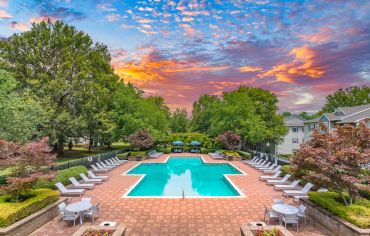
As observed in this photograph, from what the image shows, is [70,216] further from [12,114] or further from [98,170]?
[12,114]

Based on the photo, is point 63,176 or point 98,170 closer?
point 63,176

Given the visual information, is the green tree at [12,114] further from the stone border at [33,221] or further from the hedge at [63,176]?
the stone border at [33,221]

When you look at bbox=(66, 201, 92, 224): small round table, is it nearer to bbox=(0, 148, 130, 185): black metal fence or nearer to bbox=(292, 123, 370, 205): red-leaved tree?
bbox=(0, 148, 130, 185): black metal fence

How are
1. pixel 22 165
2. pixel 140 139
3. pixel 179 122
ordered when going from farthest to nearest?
1. pixel 179 122
2. pixel 140 139
3. pixel 22 165

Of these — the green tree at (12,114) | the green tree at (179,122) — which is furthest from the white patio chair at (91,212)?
the green tree at (179,122)

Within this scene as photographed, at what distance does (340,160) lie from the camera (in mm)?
9531

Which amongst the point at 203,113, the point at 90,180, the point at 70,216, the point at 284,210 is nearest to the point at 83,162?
the point at 90,180

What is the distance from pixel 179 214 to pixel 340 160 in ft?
23.6

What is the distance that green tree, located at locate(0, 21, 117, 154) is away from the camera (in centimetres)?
2919

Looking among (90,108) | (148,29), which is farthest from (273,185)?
(90,108)

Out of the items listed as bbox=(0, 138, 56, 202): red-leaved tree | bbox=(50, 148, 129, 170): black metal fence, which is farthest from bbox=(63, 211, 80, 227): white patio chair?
bbox=(50, 148, 129, 170): black metal fence

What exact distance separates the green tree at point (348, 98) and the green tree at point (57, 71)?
195 feet

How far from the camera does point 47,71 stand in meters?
31.2

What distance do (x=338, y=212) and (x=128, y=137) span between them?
2853 centimetres
